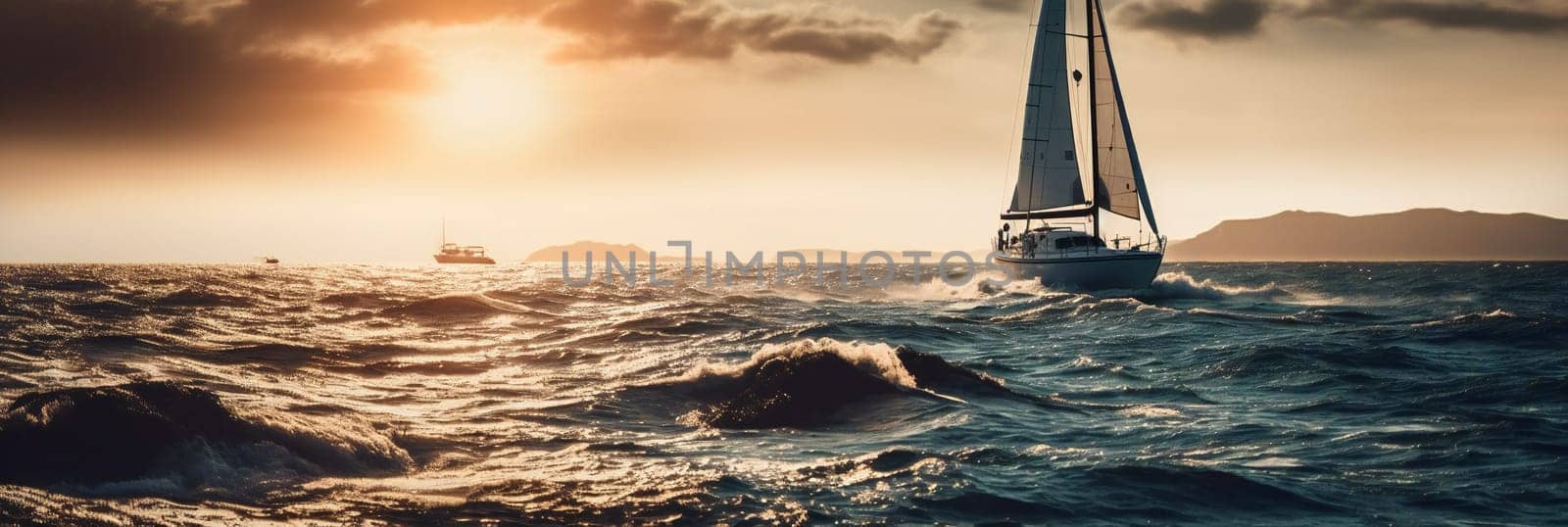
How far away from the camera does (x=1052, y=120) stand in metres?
56.3

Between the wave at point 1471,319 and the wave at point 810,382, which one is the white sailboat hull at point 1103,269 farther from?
the wave at point 810,382

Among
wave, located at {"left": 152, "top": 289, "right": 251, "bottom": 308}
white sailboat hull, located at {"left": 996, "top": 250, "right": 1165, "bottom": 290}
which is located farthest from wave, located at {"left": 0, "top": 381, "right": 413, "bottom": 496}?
white sailboat hull, located at {"left": 996, "top": 250, "right": 1165, "bottom": 290}

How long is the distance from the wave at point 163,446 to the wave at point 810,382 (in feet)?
16.8

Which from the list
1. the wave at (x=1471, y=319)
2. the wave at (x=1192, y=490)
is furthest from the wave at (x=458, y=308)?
the wave at (x=1471, y=319)

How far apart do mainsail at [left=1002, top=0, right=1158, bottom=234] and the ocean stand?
27.1 meters

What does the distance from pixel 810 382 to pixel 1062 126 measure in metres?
43.8

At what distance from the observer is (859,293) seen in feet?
198

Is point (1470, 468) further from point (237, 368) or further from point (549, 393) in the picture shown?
point (237, 368)

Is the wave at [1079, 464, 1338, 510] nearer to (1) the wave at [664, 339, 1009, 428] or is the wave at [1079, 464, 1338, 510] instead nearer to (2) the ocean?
(2) the ocean

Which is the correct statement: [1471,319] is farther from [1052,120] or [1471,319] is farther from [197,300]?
[197,300]

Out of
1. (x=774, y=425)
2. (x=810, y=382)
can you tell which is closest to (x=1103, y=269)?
(x=810, y=382)

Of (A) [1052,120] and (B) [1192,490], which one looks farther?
(A) [1052,120]

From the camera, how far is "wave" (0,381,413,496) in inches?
362

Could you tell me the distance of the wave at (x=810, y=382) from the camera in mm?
14656
